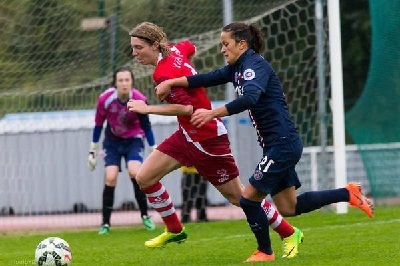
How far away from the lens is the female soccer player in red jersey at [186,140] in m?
9.23

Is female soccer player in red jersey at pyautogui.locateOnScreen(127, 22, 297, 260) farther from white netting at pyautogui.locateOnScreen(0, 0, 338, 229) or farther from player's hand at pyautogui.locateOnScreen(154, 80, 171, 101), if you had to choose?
white netting at pyautogui.locateOnScreen(0, 0, 338, 229)

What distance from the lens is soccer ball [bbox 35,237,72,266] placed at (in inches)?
332

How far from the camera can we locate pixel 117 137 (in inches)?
546

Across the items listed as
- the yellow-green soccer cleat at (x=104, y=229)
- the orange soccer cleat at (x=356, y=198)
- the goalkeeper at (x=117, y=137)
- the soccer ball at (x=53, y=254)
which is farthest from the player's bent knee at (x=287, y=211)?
the yellow-green soccer cleat at (x=104, y=229)

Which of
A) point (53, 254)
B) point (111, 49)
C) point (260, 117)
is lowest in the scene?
point (53, 254)

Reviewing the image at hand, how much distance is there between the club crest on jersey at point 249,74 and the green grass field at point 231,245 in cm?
140

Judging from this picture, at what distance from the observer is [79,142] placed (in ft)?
64.9

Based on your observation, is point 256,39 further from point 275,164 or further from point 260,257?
point 260,257

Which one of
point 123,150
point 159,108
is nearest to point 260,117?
point 159,108

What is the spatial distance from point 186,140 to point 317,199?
124cm

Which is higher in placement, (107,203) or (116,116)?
(116,116)

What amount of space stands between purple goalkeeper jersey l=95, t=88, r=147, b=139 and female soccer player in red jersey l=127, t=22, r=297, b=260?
3.83 m

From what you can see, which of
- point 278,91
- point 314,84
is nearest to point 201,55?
→ point 314,84

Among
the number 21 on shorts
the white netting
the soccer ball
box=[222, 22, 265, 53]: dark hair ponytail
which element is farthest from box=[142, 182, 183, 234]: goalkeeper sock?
the white netting
